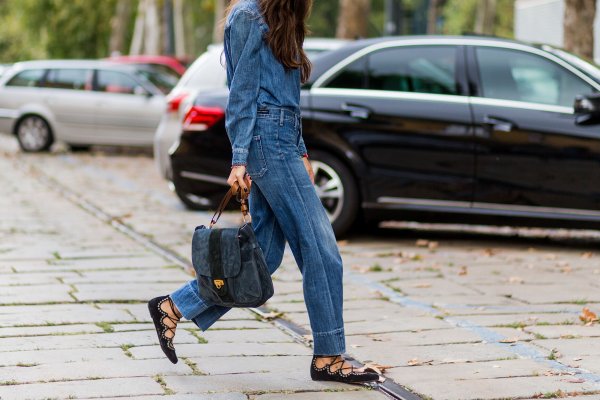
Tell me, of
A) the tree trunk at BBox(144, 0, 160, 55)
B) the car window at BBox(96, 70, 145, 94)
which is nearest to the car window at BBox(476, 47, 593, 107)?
the car window at BBox(96, 70, 145, 94)

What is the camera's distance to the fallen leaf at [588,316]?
258 inches

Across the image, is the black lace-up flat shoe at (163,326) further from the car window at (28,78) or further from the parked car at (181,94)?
the car window at (28,78)

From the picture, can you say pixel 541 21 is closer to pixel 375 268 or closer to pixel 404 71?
pixel 404 71

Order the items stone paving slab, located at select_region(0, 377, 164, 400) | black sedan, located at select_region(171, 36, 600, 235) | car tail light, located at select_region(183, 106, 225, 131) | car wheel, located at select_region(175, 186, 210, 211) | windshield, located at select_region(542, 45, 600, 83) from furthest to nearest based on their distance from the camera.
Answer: car wheel, located at select_region(175, 186, 210, 211), car tail light, located at select_region(183, 106, 225, 131), windshield, located at select_region(542, 45, 600, 83), black sedan, located at select_region(171, 36, 600, 235), stone paving slab, located at select_region(0, 377, 164, 400)

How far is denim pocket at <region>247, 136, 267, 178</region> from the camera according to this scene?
16.3ft

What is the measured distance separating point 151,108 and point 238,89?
14180 mm

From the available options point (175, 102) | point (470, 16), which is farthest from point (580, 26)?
point (470, 16)

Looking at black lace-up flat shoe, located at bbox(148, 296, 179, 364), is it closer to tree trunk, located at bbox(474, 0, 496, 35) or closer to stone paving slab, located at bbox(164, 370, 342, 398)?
stone paving slab, located at bbox(164, 370, 342, 398)

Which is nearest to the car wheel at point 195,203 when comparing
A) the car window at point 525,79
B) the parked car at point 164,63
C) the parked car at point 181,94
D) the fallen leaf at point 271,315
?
the parked car at point 181,94

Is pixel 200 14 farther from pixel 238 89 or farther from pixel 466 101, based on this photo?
pixel 238 89

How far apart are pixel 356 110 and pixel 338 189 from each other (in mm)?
620

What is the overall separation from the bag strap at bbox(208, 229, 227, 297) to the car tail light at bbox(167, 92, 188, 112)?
739cm

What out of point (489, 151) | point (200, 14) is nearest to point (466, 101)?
point (489, 151)

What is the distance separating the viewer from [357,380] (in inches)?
199
